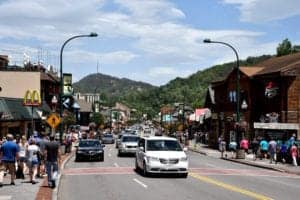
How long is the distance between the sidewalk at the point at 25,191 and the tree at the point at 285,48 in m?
74.8

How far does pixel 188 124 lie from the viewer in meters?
114

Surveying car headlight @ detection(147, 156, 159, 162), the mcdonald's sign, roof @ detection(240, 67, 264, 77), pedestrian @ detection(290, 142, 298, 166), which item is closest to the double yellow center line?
car headlight @ detection(147, 156, 159, 162)

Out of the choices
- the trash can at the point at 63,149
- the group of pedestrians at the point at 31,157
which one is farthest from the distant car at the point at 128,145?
the group of pedestrians at the point at 31,157

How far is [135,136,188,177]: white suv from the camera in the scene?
26.1 m

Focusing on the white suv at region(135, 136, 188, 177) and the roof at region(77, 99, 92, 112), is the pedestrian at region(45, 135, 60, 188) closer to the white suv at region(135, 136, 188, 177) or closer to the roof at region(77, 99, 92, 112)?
the white suv at region(135, 136, 188, 177)

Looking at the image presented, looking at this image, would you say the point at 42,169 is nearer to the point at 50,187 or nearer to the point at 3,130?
the point at 50,187

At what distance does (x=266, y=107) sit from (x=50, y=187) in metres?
38.4

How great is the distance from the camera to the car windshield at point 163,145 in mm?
27375

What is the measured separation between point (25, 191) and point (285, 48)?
260 ft

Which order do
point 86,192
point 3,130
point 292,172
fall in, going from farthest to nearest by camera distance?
point 3,130, point 292,172, point 86,192

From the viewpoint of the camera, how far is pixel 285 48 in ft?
309

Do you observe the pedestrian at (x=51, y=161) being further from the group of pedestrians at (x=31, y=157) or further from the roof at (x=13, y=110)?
the roof at (x=13, y=110)

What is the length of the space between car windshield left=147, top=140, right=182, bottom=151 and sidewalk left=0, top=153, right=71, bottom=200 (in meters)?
6.18

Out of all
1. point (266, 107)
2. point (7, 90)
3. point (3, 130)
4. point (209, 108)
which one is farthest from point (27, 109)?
point (209, 108)
